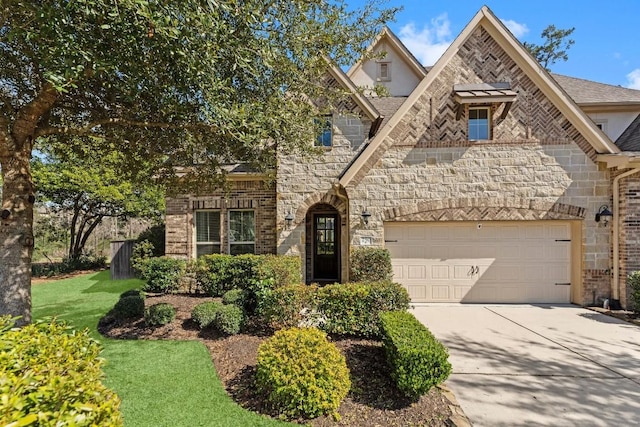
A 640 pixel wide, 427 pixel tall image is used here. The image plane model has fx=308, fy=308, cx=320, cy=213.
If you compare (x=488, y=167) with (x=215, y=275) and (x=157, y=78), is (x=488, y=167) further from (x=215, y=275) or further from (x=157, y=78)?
(x=157, y=78)

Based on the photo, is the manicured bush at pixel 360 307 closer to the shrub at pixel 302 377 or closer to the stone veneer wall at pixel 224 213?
the shrub at pixel 302 377

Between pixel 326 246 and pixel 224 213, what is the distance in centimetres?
395

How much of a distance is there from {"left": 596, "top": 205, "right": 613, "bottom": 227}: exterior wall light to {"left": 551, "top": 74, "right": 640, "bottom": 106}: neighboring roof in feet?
15.6

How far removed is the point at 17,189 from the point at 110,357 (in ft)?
9.77

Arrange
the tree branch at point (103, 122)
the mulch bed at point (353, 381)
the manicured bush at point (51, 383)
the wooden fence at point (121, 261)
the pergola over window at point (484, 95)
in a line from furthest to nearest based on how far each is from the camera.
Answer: the wooden fence at point (121, 261) < the pergola over window at point (484, 95) < the tree branch at point (103, 122) < the mulch bed at point (353, 381) < the manicured bush at point (51, 383)

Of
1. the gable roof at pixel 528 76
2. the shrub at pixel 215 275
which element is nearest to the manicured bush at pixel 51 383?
the shrub at pixel 215 275

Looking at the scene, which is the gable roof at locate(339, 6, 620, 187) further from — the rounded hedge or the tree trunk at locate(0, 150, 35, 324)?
the tree trunk at locate(0, 150, 35, 324)

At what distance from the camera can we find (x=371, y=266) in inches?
332

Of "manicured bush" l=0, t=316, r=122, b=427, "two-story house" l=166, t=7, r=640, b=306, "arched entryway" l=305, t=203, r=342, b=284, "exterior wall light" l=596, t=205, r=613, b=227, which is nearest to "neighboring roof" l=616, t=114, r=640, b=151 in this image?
"two-story house" l=166, t=7, r=640, b=306

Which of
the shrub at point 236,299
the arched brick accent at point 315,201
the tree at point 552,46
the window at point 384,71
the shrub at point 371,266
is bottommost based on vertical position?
the shrub at point 236,299

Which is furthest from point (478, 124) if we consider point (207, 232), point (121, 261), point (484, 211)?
point (121, 261)

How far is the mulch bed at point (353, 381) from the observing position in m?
3.44

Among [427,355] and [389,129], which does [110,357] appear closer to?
[427,355]

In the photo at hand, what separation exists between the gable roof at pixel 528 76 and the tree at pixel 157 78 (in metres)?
2.75
